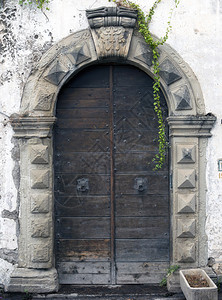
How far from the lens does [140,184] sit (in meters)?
4.64

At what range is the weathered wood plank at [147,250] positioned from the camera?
15.3ft

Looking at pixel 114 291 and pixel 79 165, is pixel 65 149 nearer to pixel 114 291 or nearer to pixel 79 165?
pixel 79 165

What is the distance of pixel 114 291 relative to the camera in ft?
14.8

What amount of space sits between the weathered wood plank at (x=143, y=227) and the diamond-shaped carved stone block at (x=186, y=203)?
282mm

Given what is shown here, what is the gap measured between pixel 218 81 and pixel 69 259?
8.84 feet

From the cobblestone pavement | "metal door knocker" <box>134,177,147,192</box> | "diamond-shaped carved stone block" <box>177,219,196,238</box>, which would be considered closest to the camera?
the cobblestone pavement

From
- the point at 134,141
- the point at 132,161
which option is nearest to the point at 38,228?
the point at 132,161

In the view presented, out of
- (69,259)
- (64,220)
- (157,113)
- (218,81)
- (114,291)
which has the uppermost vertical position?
(218,81)

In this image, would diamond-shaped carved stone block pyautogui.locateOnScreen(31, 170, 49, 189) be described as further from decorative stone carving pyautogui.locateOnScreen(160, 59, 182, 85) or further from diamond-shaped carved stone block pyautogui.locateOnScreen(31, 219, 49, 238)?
decorative stone carving pyautogui.locateOnScreen(160, 59, 182, 85)

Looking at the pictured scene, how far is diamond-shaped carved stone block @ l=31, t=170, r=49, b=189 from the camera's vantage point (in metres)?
4.45

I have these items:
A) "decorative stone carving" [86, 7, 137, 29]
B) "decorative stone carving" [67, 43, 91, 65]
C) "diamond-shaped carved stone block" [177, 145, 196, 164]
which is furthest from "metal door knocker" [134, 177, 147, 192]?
"decorative stone carving" [86, 7, 137, 29]

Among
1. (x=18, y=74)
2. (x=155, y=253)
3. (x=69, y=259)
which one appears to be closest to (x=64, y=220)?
(x=69, y=259)

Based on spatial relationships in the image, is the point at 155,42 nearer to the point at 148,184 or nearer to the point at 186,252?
the point at 148,184

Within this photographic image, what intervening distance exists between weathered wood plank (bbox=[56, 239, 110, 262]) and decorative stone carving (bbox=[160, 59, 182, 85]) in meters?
2.00
